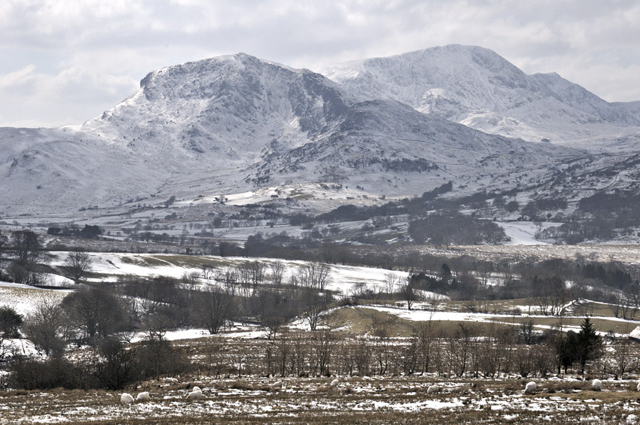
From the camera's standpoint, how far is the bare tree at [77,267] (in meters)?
175

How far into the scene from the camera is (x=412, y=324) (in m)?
124

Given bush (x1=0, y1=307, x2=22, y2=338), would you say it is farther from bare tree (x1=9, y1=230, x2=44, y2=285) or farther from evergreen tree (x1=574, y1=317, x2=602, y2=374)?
evergreen tree (x1=574, y1=317, x2=602, y2=374)

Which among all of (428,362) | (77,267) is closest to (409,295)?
(428,362)

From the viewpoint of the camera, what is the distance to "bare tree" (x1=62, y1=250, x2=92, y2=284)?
573ft

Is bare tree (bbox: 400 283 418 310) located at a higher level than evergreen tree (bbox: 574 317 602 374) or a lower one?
lower

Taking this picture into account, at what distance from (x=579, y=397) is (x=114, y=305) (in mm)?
99872

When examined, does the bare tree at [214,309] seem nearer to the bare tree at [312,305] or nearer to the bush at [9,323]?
the bare tree at [312,305]

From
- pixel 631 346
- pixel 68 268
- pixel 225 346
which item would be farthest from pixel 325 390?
pixel 68 268

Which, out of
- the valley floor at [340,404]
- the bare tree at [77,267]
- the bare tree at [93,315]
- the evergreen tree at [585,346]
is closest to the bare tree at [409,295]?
the bare tree at [93,315]

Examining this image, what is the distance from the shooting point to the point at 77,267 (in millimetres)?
178750

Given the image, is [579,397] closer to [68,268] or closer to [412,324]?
[412,324]

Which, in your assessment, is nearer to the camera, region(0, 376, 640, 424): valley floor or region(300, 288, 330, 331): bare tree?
region(0, 376, 640, 424): valley floor

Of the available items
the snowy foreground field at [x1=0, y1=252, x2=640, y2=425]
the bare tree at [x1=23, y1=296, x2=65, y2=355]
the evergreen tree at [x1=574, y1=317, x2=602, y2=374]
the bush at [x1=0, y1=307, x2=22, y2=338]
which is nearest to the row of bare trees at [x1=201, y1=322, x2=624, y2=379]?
the snowy foreground field at [x1=0, y1=252, x2=640, y2=425]

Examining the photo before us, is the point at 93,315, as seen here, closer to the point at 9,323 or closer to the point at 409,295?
the point at 9,323
